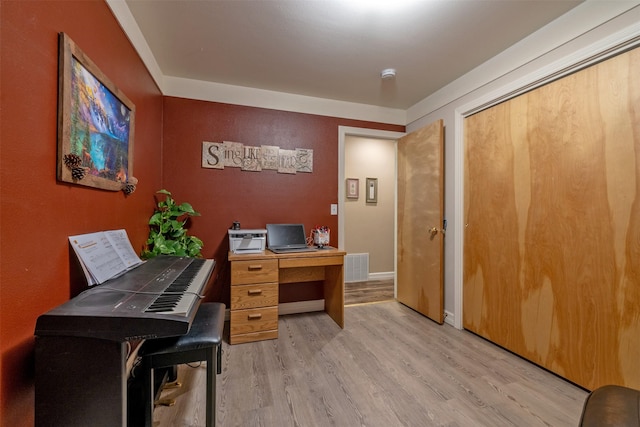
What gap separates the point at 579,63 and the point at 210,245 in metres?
3.23

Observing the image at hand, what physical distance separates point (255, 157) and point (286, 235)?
2.95ft

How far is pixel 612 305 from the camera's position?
5.01ft

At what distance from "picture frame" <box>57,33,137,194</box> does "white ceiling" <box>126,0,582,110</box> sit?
777 mm

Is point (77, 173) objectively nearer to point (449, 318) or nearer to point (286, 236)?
point (286, 236)

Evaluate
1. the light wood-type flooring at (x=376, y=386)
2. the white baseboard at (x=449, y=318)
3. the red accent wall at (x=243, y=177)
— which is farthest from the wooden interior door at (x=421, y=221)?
the red accent wall at (x=243, y=177)

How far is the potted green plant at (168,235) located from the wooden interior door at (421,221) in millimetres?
2260

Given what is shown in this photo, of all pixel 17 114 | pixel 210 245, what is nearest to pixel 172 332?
pixel 17 114

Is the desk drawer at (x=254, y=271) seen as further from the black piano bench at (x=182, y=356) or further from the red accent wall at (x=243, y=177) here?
the black piano bench at (x=182, y=356)

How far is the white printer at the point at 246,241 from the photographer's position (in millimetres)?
2443

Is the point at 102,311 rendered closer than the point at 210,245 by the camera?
Yes

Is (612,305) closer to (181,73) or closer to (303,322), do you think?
(303,322)

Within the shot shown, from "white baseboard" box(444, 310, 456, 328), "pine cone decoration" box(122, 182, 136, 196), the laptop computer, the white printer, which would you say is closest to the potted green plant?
the white printer

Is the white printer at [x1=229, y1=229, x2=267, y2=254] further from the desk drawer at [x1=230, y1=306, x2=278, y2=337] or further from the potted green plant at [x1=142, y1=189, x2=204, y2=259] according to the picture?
the desk drawer at [x1=230, y1=306, x2=278, y2=337]

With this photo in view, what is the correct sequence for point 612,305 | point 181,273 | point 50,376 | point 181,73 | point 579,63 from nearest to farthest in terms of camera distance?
point 50,376
point 181,273
point 612,305
point 579,63
point 181,73
